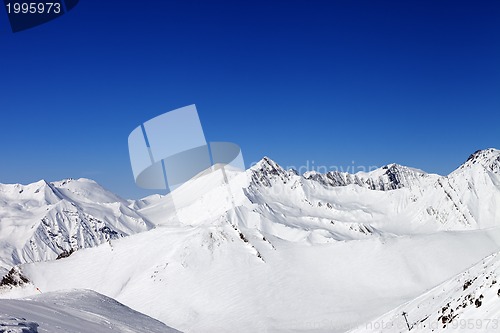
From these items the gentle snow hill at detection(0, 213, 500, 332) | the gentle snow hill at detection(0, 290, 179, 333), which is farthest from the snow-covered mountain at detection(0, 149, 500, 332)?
the gentle snow hill at detection(0, 290, 179, 333)

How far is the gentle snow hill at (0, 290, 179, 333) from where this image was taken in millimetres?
15455

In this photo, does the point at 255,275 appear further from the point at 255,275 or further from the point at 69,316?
the point at 69,316

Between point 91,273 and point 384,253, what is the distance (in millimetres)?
49716

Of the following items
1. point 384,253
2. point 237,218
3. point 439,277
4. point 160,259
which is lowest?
point 439,277

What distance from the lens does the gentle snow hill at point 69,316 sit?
1545 cm

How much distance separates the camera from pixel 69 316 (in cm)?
2086

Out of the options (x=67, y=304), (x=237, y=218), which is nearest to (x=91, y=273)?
(x=67, y=304)

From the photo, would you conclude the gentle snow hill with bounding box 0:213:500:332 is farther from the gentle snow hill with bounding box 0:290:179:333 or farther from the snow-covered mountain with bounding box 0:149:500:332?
the gentle snow hill with bounding box 0:290:179:333

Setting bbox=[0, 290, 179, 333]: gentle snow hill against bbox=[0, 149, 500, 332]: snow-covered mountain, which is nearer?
bbox=[0, 290, 179, 333]: gentle snow hill

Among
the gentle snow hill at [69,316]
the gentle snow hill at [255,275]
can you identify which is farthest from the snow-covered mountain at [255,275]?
the gentle snow hill at [69,316]

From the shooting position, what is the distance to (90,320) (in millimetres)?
21500

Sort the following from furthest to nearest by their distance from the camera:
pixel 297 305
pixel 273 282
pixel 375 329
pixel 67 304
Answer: pixel 273 282 < pixel 297 305 < pixel 375 329 < pixel 67 304

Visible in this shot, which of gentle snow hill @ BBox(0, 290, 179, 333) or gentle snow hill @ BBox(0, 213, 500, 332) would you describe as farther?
gentle snow hill @ BBox(0, 213, 500, 332)

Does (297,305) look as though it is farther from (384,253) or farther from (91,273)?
(91,273)
